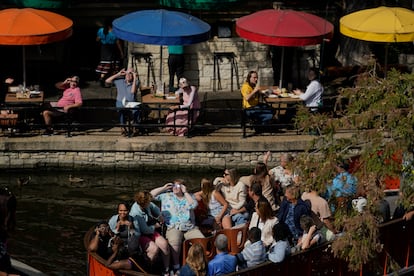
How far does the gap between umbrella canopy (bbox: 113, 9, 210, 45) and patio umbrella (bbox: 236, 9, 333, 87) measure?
929mm

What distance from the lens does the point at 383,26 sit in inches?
853

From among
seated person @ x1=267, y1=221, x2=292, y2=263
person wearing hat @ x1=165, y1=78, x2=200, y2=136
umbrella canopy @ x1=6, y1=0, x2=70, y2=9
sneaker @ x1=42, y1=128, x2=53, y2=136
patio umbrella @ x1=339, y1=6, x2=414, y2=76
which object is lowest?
sneaker @ x1=42, y1=128, x2=53, y2=136

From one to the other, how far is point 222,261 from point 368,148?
→ 7.80 ft

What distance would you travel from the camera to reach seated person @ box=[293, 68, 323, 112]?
2134cm

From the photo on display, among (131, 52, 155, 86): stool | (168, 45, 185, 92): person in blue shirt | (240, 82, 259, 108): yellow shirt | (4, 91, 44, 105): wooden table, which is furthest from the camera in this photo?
(131, 52, 155, 86): stool

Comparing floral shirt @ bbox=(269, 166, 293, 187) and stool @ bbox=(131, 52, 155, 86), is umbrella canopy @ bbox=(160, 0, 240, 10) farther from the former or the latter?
floral shirt @ bbox=(269, 166, 293, 187)

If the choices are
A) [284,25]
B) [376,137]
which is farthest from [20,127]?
[376,137]

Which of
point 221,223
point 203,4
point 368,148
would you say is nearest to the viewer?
point 368,148

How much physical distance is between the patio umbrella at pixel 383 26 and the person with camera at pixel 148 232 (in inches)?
324

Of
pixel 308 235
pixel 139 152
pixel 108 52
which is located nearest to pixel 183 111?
pixel 139 152

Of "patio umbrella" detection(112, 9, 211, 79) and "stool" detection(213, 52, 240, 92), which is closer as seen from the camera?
"patio umbrella" detection(112, 9, 211, 79)

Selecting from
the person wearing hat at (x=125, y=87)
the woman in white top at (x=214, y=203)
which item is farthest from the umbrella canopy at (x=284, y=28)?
the woman in white top at (x=214, y=203)

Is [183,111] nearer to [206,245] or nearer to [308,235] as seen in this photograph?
[206,245]

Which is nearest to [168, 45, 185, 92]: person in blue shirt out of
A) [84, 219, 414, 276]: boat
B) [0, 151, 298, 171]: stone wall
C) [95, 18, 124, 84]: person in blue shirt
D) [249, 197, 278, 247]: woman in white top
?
A: [95, 18, 124, 84]: person in blue shirt
